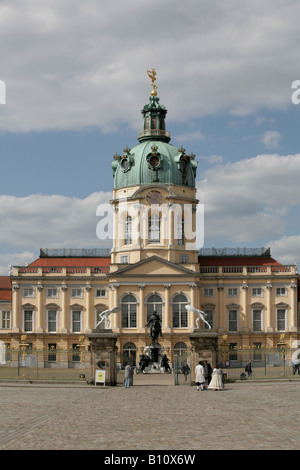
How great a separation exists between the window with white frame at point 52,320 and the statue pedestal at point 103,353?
42.7 metres

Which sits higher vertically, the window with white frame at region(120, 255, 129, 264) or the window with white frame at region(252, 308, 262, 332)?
the window with white frame at region(120, 255, 129, 264)

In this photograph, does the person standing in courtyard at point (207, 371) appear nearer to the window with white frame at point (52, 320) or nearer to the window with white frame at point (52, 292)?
the window with white frame at point (52, 320)

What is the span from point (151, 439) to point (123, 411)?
303 inches

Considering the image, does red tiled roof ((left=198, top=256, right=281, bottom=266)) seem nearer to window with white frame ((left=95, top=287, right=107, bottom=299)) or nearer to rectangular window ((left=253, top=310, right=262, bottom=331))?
rectangular window ((left=253, top=310, right=262, bottom=331))

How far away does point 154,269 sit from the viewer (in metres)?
80.4

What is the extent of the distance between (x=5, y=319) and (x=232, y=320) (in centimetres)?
2679

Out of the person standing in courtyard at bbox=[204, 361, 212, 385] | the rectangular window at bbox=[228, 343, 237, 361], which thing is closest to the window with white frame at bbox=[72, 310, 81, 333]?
the rectangular window at bbox=[228, 343, 237, 361]

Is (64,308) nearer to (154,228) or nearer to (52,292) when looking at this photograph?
(52,292)

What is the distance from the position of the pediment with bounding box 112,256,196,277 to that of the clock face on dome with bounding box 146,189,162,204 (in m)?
6.87

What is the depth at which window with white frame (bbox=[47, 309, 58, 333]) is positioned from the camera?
8475 centimetres

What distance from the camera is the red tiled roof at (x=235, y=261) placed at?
89688 mm

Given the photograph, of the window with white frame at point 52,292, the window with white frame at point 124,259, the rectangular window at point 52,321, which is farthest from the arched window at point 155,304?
the rectangular window at point 52,321

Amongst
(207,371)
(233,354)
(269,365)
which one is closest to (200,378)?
(207,371)
